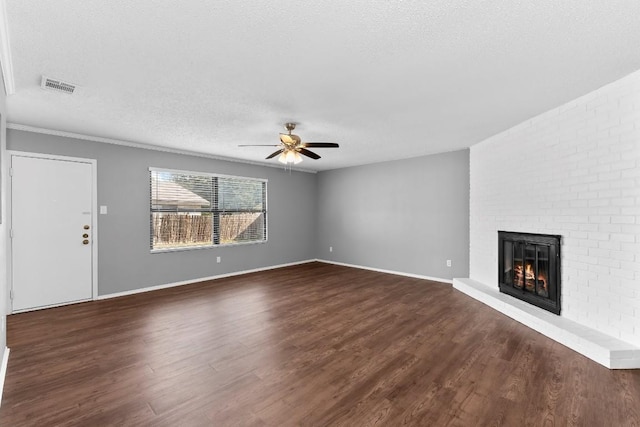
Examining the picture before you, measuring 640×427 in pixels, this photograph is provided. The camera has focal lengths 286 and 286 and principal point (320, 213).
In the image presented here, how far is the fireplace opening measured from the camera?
129 inches

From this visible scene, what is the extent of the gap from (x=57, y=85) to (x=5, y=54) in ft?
1.76

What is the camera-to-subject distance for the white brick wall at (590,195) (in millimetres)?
2512

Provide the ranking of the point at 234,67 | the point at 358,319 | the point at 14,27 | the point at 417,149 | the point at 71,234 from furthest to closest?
the point at 417,149, the point at 71,234, the point at 358,319, the point at 234,67, the point at 14,27

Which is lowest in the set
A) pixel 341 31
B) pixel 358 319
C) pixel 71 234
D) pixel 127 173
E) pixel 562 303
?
pixel 358 319

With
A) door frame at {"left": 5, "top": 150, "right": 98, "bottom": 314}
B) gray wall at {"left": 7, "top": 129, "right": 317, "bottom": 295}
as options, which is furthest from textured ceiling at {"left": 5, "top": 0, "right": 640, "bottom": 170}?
gray wall at {"left": 7, "top": 129, "right": 317, "bottom": 295}

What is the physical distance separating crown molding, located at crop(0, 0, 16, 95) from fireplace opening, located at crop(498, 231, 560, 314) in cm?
497

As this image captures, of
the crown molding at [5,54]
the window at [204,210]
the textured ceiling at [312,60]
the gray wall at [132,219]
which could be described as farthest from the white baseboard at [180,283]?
the crown molding at [5,54]

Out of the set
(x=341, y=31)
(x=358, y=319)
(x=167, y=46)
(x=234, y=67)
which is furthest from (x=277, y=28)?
(x=358, y=319)

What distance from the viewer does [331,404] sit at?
1.97 metres

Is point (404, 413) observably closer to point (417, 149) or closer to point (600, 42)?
point (600, 42)

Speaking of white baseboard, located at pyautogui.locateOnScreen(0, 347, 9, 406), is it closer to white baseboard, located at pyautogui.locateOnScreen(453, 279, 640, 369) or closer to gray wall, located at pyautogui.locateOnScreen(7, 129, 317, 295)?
gray wall, located at pyautogui.locateOnScreen(7, 129, 317, 295)

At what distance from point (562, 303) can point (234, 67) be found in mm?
4095

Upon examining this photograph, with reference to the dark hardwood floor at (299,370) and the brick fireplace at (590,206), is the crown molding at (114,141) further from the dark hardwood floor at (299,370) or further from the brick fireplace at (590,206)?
the brick fireplace at (590,206)

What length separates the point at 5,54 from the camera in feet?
6.70
